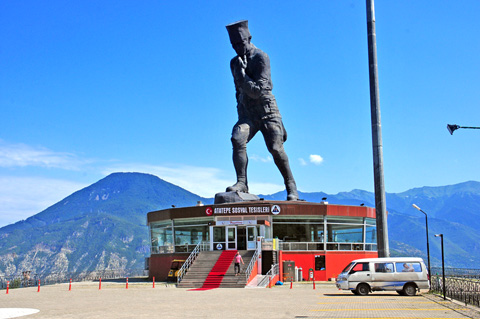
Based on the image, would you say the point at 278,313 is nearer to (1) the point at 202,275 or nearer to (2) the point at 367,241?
(1) the point at 202,275

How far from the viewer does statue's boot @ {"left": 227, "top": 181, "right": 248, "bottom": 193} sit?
141ft

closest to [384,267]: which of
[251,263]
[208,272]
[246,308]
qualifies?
[246,308]

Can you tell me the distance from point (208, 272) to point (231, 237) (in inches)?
209

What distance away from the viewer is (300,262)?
132ft

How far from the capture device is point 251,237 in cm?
3962

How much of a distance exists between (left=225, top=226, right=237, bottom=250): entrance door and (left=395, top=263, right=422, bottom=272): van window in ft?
50.5

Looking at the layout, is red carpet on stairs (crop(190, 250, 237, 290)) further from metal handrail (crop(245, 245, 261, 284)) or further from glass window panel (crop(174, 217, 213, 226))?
glass window panel (crop(174, 217, 213, 226))

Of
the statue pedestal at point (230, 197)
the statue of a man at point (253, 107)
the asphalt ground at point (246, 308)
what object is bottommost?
the asphalt ground at point (246, 308)

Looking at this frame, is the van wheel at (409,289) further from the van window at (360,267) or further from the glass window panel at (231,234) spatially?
the glass window panel at (231,234)

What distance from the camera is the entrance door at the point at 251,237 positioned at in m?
39.2

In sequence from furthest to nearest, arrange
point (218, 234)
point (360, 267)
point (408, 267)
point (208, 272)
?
point (218, 234) < point (208, 272) < point (360, 267) < point (408, 267)

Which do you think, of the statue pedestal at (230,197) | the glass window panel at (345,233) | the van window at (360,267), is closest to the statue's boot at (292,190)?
the statue pedestal at (230,197)

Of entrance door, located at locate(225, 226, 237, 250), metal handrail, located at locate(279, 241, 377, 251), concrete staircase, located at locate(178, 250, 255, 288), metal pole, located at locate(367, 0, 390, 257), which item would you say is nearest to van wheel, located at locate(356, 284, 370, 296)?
metal pole, located at locate(367, 0, 390, 257)

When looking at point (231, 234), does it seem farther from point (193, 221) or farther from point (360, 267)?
point (360, 267)
